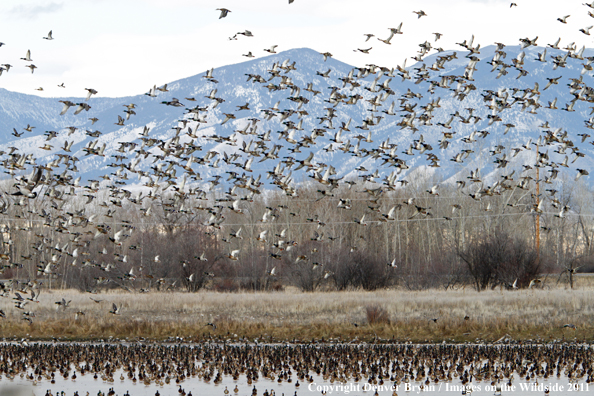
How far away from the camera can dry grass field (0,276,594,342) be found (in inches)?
1339

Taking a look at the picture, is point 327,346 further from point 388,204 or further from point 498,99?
point 388,204

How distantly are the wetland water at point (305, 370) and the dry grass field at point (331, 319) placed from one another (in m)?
3.91

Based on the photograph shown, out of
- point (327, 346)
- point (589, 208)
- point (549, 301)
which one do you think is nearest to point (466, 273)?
point (549, 301)

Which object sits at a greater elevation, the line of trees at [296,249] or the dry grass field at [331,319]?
the line of trees at [296,249]

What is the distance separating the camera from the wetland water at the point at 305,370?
22.3 m

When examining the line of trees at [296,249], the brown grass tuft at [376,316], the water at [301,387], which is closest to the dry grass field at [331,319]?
the brown grass tuft at [376,316]

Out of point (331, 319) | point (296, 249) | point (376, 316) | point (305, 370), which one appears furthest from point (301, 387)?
point (296, 249)

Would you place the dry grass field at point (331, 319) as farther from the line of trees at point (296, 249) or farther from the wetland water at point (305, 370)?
the wetland water at point (305, 370)

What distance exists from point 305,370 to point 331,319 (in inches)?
474

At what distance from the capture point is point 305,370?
25016 millimetres

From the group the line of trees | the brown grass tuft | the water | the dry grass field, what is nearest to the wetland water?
the water

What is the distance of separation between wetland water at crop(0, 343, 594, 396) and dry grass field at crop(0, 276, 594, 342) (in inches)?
154

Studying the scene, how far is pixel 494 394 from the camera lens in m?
21.0

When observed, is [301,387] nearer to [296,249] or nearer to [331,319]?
[331,319]
